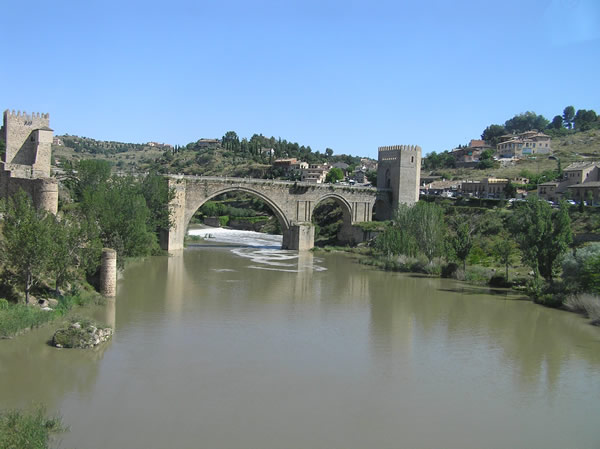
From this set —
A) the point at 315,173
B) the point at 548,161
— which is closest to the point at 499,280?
the point at 548,161

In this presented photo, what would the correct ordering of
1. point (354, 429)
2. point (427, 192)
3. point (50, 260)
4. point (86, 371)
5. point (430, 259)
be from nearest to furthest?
1. point (354, 429)
2. point (86, 371)
3. point (50, 260)
4. point (430, 259)
5. point (427, 192)

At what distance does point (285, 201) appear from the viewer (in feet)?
114

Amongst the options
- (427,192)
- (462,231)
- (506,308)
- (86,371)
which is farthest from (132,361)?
(427,192)

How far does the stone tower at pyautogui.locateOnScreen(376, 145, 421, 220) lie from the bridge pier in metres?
7.24


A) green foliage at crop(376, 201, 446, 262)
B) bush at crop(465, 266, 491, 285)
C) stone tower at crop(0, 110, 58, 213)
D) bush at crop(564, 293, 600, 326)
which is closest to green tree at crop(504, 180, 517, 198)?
green foliage at crop(376, 201, 446, 262)

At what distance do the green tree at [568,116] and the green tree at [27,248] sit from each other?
8747 cm

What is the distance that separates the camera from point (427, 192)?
47.1m

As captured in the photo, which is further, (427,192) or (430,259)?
(427,192)

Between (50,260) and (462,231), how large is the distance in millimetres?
15886

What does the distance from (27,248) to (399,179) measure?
2973 cm

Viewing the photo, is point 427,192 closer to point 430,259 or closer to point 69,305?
point 430,259

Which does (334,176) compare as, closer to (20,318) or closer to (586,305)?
(586,305)

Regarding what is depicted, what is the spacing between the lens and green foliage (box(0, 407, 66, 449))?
687 cm

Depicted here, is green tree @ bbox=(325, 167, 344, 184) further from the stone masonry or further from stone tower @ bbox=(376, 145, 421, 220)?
stone tower @ bbox=(376, 145, 421, 220)
